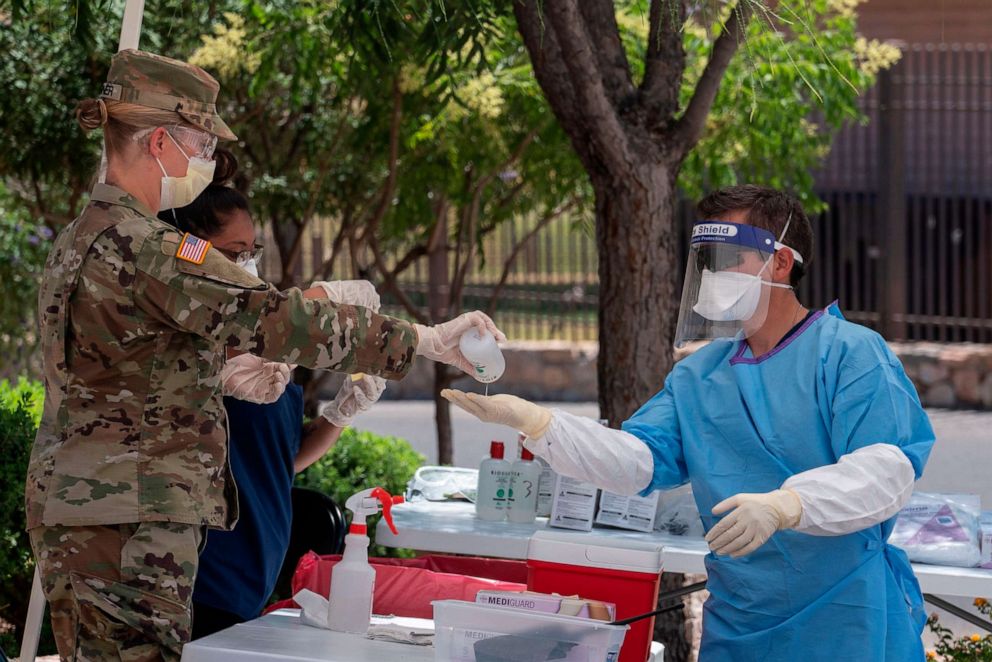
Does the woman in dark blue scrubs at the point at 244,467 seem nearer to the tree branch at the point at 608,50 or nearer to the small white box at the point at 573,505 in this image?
the small white box at the point at 573,505

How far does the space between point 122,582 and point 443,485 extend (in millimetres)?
1840

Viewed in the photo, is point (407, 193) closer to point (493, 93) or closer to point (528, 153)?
point (528, 153)

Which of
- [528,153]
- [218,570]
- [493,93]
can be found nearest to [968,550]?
[218,570]

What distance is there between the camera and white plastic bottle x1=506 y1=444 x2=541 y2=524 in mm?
3715

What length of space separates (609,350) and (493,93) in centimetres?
143

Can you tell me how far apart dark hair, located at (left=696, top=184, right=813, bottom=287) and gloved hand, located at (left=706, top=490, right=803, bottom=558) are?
63 cm

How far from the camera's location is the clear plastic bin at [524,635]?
91.9 inches

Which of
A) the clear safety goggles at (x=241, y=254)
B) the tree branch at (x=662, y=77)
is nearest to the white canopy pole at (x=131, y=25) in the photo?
the clear safety goggles at (x=241, y=254)

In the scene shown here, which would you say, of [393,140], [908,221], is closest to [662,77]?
[393,140]

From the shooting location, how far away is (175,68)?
8.16 feet

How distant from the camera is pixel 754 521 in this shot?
7.52ft

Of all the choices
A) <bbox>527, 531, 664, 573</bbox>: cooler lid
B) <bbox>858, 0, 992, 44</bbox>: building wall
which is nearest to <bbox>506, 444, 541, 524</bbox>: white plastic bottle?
<bbox>527, 531, 664, 573</bbox>: cooler lid

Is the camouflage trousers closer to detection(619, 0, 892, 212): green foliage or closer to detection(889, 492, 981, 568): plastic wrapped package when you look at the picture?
detection(889, 492, 981, 568): plastic wrapped package

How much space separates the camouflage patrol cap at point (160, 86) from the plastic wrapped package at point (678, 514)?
1.78m
